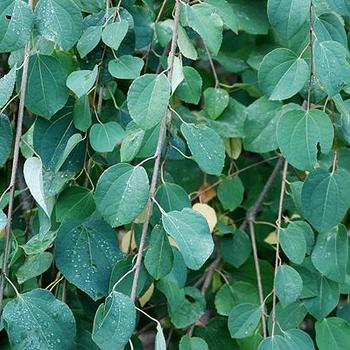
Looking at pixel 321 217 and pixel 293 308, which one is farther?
pixel 293 308

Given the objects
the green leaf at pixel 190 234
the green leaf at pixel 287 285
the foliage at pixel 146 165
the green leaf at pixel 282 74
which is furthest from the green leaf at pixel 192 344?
the green leaf at pixel 282 74

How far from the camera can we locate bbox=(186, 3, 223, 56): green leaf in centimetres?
98

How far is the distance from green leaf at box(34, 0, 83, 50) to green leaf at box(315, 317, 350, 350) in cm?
53

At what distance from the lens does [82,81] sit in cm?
95

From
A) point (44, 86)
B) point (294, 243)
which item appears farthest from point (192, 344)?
point (44, 86)

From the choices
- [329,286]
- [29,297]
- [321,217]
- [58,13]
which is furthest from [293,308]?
[58,13]

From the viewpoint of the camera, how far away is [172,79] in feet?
3.04

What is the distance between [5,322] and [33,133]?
242mm

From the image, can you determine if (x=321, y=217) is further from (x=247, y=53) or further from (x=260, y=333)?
(x=247, y=53)

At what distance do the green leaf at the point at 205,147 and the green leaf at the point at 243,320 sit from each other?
0.25 m

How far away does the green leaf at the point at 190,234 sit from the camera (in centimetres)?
86

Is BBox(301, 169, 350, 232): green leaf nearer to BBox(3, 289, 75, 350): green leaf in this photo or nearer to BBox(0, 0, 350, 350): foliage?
BBox(0, 0, 350, 350): foliage

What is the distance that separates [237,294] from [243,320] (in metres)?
0.16

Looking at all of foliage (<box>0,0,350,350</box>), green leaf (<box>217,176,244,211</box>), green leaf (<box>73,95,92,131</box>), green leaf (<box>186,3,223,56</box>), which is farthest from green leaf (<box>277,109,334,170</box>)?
green leaf (<box>217,176,244,211</box>)
